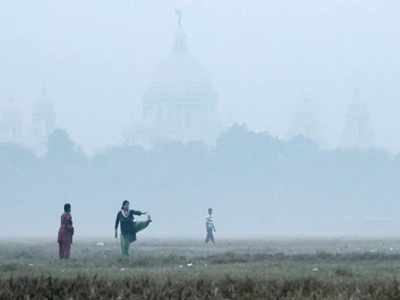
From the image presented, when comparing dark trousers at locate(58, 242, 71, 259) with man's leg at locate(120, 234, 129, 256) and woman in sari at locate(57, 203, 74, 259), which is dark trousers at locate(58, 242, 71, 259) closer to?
woman in sari at locate(57, 203, 74, 259)

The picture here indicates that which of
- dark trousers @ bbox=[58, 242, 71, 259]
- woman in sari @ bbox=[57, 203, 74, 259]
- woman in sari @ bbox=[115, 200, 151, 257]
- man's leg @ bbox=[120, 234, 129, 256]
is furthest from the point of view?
man's leg @ bbox=[120, 234, 129, 256]

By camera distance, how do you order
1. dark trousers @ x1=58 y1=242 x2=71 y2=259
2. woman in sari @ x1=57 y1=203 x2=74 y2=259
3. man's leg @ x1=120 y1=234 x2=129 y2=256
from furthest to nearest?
1. man's leg @ x1=120 y1=234 x2=129 y2=256
2. dark trousers @ x1=58 y1=242 x2=71 y2=259
3. woman in sari @ x1=57 y1=203 x2=74 y2=259

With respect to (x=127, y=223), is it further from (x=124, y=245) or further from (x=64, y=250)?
(x=64, y=250)

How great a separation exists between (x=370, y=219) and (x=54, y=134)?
38.8 m

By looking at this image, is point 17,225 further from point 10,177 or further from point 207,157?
point 207,157

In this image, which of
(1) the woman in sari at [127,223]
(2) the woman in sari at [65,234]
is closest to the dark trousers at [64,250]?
(2) the woman in sari at [65,234]

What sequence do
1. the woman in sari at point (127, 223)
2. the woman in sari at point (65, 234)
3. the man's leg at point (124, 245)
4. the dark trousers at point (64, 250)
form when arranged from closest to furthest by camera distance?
the woman in sari at point (65, 234) → the dark trousers at point (64, 250) → the woman in sari at point (127, 223) → the man's leg at point (124, 245)

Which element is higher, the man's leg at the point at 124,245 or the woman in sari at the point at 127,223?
the woman in sari at the point at 127,223

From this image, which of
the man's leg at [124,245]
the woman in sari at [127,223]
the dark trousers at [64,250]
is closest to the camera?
the dark trousers at [64,250]

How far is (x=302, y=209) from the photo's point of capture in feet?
388

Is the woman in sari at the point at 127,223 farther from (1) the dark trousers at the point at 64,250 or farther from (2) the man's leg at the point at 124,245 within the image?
(1) the dark trousers at the point at 64,250

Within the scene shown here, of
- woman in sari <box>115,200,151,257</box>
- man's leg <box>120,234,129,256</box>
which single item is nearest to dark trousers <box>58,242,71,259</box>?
woman in sari <box>115,200,151,257</box>

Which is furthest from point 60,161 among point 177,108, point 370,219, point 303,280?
point 303,280

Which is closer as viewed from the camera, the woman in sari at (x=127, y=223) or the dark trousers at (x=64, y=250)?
the dark trousers at (x=64, y=250)
